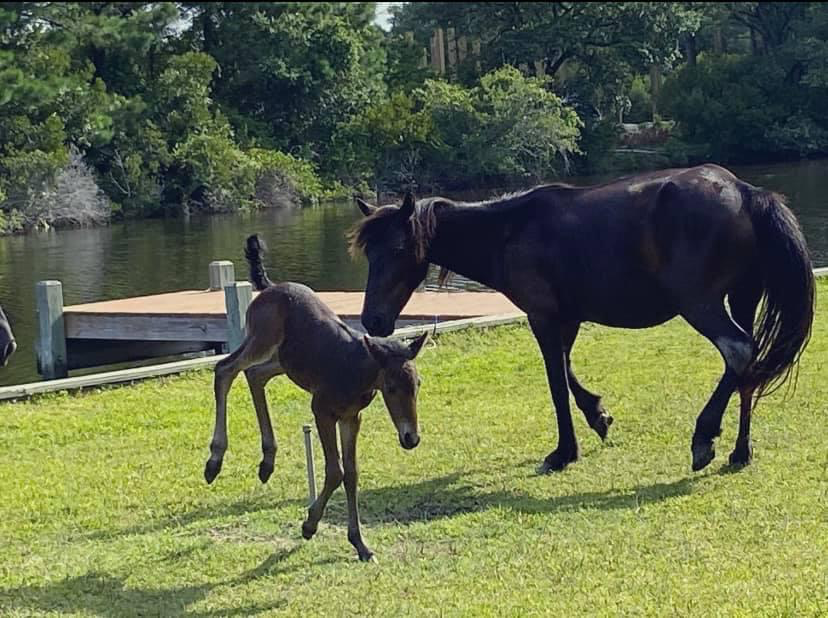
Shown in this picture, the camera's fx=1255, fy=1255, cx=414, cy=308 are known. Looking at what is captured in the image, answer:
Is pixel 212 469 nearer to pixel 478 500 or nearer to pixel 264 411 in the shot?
pixel 264 411

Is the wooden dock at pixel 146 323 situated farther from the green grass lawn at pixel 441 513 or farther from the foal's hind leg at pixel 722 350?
the foal's hind leg at pixel 722 350

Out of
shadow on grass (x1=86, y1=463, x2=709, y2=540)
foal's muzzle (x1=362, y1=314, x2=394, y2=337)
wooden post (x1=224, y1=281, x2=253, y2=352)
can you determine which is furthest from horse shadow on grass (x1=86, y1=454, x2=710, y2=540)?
wooden post (x1=224, y1=281, x2=253, y2=352)

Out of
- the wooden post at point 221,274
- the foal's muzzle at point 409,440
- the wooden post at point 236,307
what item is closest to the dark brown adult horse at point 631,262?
the foal's muzzle at point 409,440

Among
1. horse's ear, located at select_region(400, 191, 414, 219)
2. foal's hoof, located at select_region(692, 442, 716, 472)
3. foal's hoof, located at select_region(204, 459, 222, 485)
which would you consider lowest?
foal's hoof, located at select_region(692, 442, 716, 472)

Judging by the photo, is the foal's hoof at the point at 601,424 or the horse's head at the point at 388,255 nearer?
the horse's head at the point at 388,255

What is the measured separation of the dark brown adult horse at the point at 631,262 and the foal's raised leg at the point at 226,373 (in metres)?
1.44

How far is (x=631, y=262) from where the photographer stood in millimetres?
7273

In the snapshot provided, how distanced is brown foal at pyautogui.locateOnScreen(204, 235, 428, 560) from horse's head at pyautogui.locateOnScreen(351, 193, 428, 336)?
1.27 metres

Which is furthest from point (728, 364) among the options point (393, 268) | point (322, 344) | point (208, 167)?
point (208, 167)

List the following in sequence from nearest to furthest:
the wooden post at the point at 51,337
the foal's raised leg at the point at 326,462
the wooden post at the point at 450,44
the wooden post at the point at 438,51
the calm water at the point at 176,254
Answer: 1. the foal's raised leg at the point at 326,462
2. the wooden post at the point at 51,337
3. the calm water at the point at 176,254
4. the wooden post at the point at 438,51
5. the wooden post at the point at 450,44

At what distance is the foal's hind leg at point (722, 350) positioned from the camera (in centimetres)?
704

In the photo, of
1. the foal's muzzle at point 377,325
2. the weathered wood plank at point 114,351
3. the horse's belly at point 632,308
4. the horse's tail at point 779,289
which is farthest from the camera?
the weathered wood plank at point 114,351

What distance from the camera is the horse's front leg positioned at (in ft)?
24.2

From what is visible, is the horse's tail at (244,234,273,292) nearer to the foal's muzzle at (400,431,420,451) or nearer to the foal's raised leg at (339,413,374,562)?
the foal's raised leg at (339,413,374,562)
